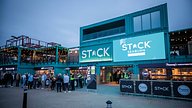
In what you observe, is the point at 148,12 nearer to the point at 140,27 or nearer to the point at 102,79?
the point at 140,27

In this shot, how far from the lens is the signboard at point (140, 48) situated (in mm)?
16969

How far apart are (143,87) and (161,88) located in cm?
124

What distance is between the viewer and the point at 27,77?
17.8 metres

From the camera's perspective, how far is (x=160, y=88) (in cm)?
1008

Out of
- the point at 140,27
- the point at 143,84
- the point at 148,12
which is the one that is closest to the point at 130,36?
the point at 140,27

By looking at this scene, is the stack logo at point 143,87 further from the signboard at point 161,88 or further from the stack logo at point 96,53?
the stack logo at point 96,53

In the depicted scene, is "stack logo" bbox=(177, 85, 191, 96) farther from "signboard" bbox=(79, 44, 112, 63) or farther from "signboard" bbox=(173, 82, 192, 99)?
"signboard" bbox=(79, 44, 112, 63)

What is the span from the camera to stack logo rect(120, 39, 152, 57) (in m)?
17.9

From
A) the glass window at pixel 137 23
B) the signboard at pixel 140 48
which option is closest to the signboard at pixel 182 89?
the signboard at pixel 140 48

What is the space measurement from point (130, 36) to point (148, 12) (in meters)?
3.72

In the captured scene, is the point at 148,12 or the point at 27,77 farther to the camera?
the point at 148,12

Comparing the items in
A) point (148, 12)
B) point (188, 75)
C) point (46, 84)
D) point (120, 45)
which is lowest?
point (46, 84)

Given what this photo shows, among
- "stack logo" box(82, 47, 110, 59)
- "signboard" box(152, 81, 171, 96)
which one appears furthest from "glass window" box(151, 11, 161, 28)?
"signboard" box(152, 81, 171, 96)

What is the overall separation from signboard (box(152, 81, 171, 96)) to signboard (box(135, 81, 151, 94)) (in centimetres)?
35
